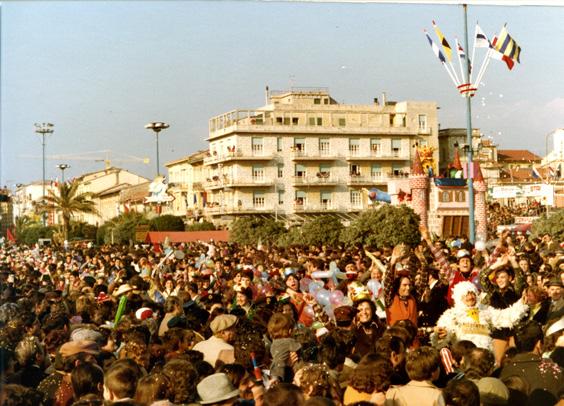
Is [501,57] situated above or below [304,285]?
above

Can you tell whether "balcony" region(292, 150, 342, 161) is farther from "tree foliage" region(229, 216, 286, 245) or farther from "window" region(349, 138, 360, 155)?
"tree foliage" region(229, 216, 286, 245)

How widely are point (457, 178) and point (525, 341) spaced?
3913 cm

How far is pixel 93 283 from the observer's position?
13531mm

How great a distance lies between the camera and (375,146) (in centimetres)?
5684

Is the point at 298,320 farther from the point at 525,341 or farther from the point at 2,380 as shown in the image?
the point at 2,380

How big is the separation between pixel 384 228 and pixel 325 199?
19244 mm

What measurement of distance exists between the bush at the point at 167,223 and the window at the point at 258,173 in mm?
4505

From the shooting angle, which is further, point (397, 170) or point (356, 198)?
point (397, 170)

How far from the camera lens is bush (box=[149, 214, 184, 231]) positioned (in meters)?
45.5

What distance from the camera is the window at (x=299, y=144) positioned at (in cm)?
5150

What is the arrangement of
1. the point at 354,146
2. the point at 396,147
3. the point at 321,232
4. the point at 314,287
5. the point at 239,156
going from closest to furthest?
the point at 314,287, the point at 321,232, the point at 239,156, the point at 354,146, the point at 396,147

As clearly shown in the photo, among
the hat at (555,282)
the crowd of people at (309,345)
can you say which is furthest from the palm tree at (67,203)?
the hat at (555,282)

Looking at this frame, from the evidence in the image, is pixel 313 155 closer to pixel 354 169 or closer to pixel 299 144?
pixel 299 144

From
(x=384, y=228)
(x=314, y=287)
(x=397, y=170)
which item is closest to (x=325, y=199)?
(x=397, y=170)
